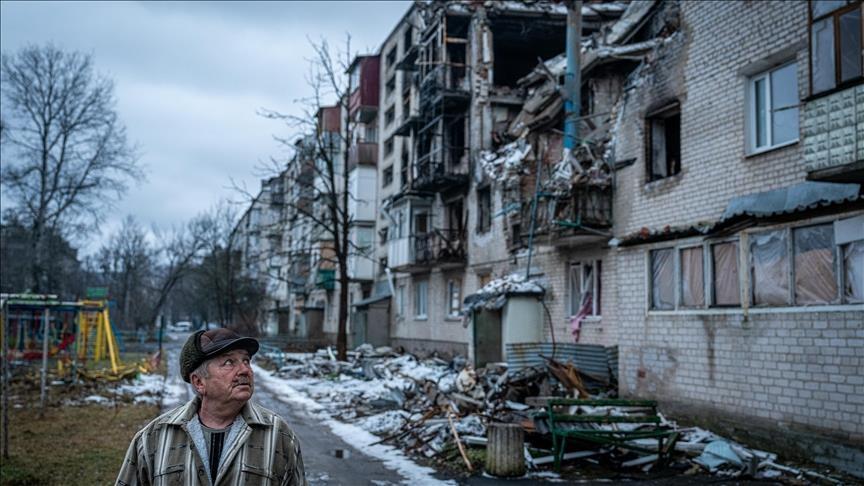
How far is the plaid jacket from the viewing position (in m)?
3.32

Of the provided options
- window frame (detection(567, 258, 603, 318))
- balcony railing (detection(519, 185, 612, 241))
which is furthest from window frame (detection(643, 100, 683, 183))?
window frame (detection(567, 258, 603, 318))

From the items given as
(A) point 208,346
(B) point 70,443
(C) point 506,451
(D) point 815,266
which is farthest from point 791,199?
(B) point 70,443

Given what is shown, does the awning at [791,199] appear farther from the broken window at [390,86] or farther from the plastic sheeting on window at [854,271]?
the broken window at [390,86]

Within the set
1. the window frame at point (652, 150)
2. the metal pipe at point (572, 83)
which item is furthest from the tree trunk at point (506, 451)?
the metal pipe at point (572, 83)

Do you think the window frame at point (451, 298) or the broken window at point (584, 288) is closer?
the broken window at point (584, 288)

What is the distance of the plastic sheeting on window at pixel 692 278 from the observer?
13.4m

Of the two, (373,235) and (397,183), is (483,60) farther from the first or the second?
(373,235)

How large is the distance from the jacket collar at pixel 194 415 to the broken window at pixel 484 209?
23.6 metres

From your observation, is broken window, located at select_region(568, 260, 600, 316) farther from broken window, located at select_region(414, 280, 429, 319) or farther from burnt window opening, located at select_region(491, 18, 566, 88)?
broken window, located at select_region(414, 280, 429, 319)

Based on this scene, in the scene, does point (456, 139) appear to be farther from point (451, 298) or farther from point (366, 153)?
point (366, 153)

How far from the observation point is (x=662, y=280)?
47.0 feet

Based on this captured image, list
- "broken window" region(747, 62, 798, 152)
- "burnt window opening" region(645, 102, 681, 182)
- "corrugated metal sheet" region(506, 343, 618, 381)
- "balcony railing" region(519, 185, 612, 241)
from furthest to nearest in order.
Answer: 1. "balcony railing" region(519, 185, 612, 241)
2. "corrugated metal sheet" region(506, 343, 618, 381)
3. "burnt window opening" region(645, 102, 681, 182)
4. "broken window" region(747, 62, 798, 152)

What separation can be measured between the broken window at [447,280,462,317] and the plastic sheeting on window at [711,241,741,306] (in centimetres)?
1706

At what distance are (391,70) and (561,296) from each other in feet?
80.0
